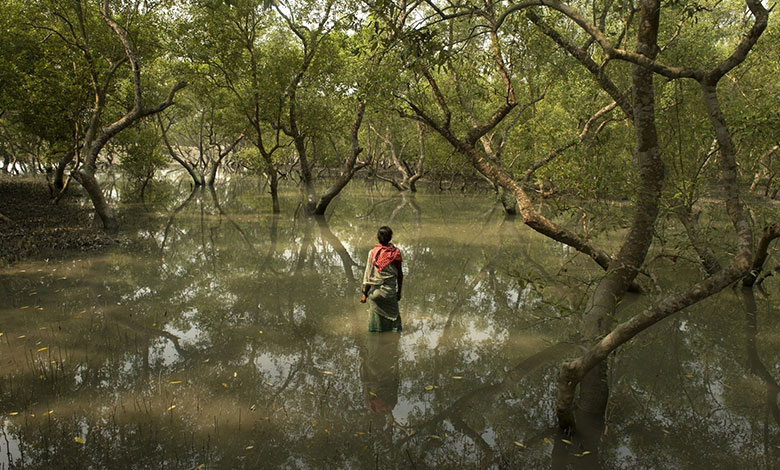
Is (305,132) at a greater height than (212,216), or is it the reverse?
(305,132)

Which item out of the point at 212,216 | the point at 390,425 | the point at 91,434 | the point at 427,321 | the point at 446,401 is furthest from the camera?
the point at 212,216

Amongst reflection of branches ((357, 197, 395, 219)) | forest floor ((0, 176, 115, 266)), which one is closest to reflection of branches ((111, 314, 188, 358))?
forest floor ((0, 176, 115, 266))

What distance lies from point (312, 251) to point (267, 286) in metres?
3.92

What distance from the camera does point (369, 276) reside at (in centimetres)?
689

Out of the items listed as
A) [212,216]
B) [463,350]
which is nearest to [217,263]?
[463,350]

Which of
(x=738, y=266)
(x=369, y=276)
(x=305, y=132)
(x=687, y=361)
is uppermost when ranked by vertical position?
(x=305, y=132)

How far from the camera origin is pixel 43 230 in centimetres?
1377

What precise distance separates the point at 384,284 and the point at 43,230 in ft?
41.0

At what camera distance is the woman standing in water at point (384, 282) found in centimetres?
671

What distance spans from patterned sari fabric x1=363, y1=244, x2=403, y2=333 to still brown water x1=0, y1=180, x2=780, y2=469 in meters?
0.26

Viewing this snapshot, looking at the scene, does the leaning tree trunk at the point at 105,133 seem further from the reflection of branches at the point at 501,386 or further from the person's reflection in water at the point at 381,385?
the reflection of branches at the point at 501,386

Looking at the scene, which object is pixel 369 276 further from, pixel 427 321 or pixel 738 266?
pixel 738 266

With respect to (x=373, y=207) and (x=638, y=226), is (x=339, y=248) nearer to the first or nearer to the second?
(x=638, y=226)

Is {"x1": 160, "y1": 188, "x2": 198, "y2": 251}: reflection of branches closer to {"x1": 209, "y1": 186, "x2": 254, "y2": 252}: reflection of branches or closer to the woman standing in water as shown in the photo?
{"x1": 209, "y1": 186, "x2": 254, "y2": 252}: reflection of branches
